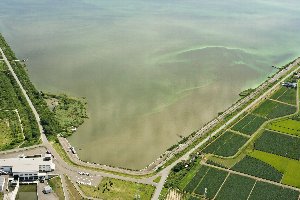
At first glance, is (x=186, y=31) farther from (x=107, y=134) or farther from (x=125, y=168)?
(x=125, y=168)

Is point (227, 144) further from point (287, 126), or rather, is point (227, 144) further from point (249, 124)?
point (287, 126)

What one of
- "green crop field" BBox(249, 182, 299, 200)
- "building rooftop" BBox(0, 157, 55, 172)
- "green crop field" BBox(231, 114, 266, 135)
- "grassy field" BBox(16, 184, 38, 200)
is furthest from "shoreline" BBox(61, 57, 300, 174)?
"green crop field" BBox(249, 182, 299, 200)

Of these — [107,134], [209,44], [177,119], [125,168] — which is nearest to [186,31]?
[209,44]

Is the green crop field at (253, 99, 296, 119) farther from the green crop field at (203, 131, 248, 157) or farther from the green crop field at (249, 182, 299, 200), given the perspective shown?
the green crop field at (249, 182, 299, 200)

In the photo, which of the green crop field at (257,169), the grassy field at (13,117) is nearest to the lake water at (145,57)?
the grassy field at (13,117)

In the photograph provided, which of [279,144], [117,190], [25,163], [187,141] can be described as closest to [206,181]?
[187,141]

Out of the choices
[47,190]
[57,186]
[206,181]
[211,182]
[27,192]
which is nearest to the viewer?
[47,190]
